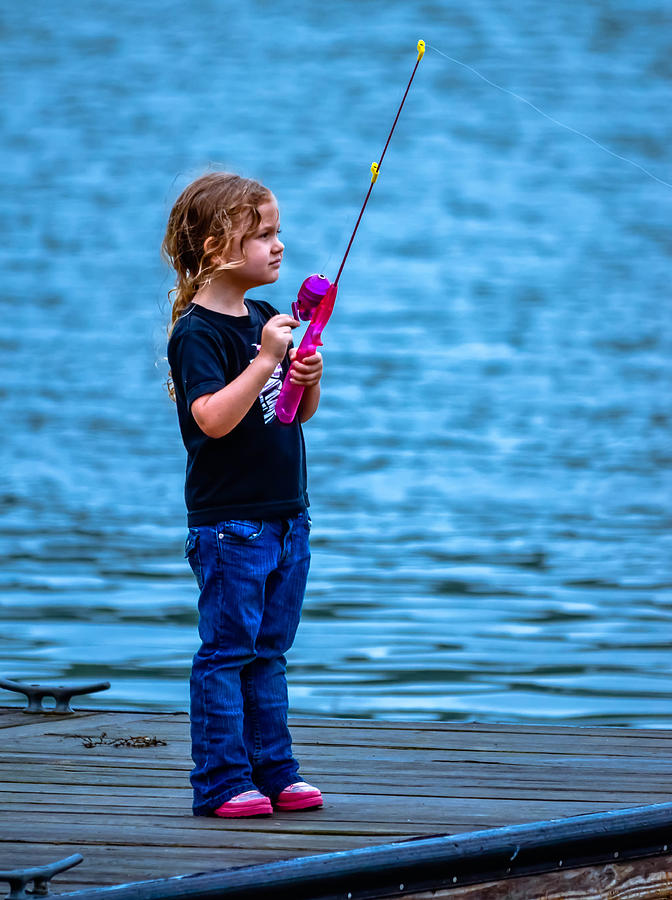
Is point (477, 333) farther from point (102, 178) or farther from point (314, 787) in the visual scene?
point (314, 787)

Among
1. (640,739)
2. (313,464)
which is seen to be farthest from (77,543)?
(640,739)

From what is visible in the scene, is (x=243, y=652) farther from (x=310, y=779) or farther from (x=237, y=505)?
(x=310, y=779)

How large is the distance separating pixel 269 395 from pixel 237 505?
8.7 inches

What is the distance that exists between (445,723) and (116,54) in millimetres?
36335

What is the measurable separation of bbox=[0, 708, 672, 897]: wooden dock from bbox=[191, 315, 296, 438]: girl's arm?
0.74 m

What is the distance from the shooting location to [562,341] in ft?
99.9

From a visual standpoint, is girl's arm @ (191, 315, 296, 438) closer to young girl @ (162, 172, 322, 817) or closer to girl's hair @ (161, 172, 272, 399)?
young girl @ (162, 172, 322, 817)

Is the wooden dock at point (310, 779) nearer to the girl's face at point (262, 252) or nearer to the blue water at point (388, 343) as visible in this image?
the blue water at point (388, 343)

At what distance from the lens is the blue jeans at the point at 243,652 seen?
3244 millimetres

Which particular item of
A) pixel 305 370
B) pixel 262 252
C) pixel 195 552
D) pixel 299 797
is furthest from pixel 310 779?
pixel 262 252

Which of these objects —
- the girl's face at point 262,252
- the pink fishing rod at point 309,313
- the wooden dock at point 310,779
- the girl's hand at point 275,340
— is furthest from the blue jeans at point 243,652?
the girl's face at point 262,252

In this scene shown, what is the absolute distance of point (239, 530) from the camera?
10.6 ft

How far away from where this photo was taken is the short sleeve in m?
3.18

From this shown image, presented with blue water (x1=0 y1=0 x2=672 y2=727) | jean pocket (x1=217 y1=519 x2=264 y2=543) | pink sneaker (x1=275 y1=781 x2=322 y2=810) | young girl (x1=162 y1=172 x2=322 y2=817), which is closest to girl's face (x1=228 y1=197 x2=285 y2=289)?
young girl (x1=162 y1=172 x2=322 y2=817)
